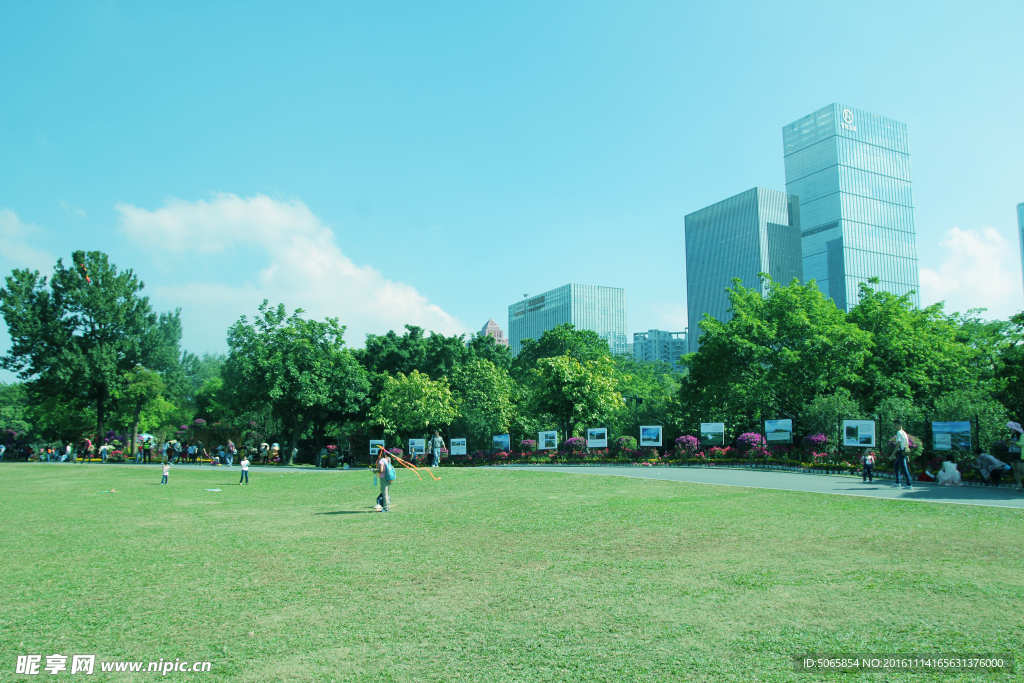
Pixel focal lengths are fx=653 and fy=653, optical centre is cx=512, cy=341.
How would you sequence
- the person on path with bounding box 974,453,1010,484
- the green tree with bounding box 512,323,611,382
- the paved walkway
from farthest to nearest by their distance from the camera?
the green tree with bounding box 512,323,611,382 → the person on path with bounding box 974,453,1010,484 → the paved walkway

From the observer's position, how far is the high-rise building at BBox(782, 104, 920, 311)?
6186 inches

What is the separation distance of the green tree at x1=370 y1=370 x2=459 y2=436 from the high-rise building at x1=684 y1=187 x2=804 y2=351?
397 ft

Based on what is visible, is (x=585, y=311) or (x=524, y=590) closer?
(x=524, y=590)

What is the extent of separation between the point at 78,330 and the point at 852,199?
16687 centimetres

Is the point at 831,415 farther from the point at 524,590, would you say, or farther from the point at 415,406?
the point at 415,406

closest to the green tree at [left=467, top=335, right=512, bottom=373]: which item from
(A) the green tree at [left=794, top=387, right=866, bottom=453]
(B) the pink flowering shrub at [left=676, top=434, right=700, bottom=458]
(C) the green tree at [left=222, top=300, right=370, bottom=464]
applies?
(C) the green tree at [left=222, top=300, right=370, bottom=464]

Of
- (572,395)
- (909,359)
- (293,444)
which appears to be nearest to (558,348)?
(293,444)

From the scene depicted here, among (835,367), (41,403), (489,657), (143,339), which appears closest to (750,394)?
(835,367)

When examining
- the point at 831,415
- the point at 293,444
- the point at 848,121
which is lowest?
the point at 293,444

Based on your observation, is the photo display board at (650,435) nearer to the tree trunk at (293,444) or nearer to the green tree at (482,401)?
the green tree at (482,401)

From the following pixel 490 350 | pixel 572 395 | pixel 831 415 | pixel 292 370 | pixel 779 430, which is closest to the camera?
pixel 831 415

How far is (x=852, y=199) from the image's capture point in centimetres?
16400

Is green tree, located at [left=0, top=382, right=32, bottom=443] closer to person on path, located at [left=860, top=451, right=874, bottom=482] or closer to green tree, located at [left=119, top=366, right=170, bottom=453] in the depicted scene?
green tree, located at [left=119, top=366, right=170, bottom=453]

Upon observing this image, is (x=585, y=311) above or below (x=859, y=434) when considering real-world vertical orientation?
above
